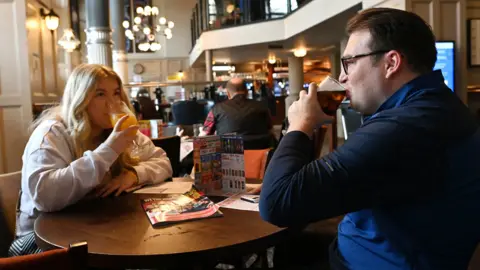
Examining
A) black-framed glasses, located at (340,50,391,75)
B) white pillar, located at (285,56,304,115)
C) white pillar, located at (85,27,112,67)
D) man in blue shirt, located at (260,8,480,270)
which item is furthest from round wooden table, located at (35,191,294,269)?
white pillar, located at (285,56,304,115)

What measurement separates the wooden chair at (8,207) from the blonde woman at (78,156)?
0.74 ft

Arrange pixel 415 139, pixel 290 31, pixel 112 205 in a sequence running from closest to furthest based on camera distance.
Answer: pixel 415 139 < pixel 112 205 < pixel 290 31

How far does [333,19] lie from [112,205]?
7109 mm

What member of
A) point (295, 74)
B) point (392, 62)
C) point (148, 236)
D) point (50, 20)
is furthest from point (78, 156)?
point (295, 74)

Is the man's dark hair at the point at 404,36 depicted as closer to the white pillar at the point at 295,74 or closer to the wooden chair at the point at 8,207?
the wooden chair at the point at 8,207

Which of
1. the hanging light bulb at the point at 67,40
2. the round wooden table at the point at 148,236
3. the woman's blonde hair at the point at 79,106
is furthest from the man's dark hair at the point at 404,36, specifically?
the hanging light bulb at the point at 67,40

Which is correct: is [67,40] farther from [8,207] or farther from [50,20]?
[8,207]

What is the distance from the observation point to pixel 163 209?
5.09ft

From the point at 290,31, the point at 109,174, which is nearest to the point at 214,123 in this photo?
the point at 109,174

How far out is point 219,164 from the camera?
1.85 m

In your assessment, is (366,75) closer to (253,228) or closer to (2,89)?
(253,228)

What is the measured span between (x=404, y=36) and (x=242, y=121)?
382 cm

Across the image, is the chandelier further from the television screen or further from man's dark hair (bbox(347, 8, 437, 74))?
man's dark hair (bbox(347, 8, 437, 74))

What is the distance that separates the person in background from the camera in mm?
4840
